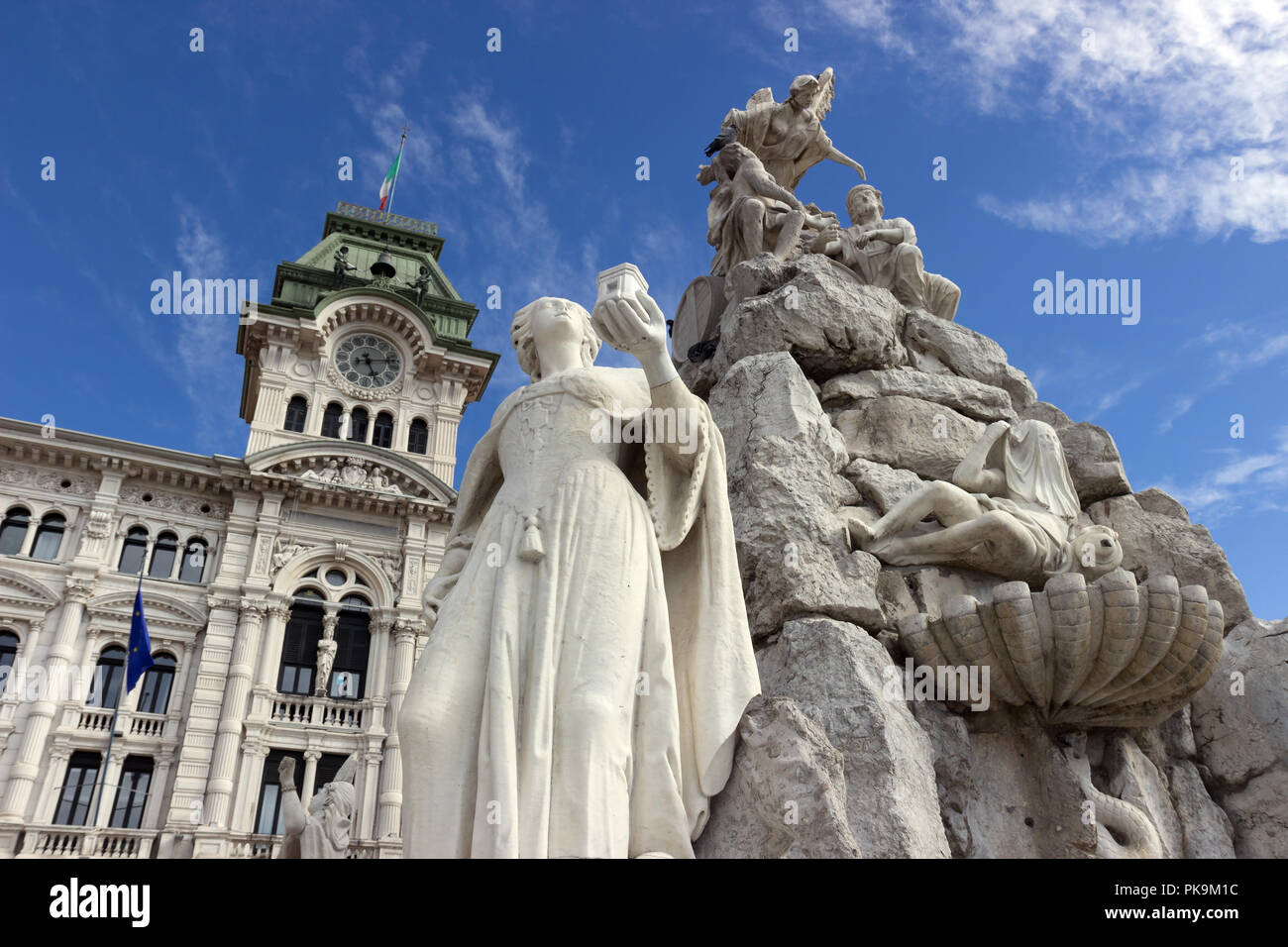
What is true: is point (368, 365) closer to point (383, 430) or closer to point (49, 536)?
point (383, 430)

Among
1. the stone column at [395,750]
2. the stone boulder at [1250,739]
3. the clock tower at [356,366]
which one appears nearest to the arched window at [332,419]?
the clock tower at [356,366]

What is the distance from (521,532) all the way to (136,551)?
1249 inches

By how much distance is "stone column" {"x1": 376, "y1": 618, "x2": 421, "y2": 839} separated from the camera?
28.0m

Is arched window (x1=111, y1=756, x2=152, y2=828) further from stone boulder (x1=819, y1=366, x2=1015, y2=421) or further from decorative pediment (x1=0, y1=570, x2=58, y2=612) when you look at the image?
stone boulder (x1=819, y1=366, x2=1015, y2=421)

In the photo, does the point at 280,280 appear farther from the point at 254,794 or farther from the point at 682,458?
the point at 682,458

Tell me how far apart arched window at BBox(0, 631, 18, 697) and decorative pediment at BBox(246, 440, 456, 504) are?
29.0 feet

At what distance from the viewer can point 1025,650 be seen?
4062 millimetres

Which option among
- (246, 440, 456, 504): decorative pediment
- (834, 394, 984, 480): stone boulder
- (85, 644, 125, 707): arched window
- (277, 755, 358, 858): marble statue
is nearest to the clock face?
(246, 440, 456, 504): decorative pediment

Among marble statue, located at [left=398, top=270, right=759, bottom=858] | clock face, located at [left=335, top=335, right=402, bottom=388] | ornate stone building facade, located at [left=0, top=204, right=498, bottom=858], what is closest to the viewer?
marble statue, located at [left=398, top=270, right=759, bottom=858]

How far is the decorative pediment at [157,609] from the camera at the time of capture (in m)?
30.0

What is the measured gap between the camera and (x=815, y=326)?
5828mm

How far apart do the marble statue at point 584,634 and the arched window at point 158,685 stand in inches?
1143

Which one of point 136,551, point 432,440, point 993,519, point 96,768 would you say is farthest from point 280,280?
point 993,519

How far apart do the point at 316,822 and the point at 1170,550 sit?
1082cm
